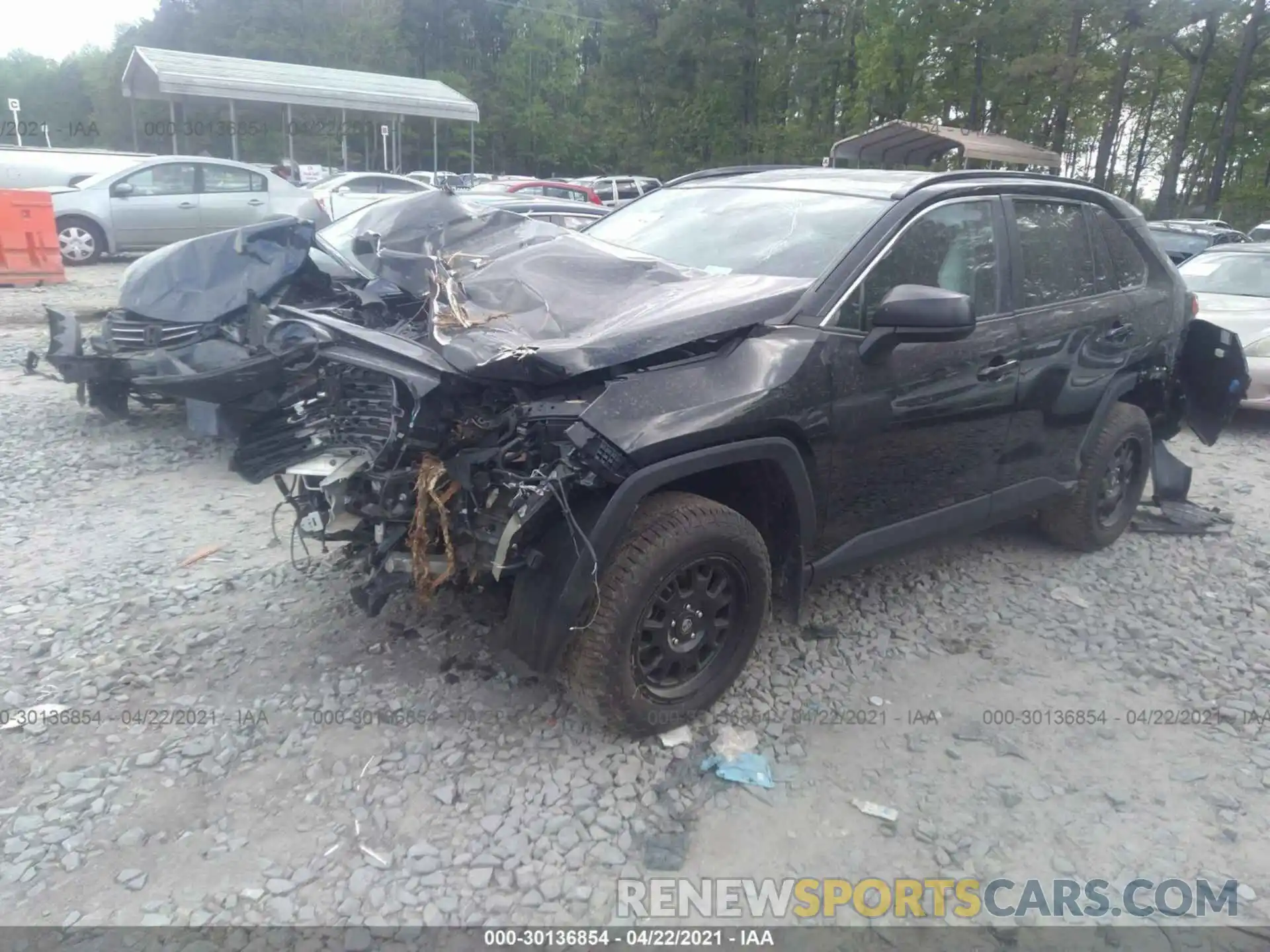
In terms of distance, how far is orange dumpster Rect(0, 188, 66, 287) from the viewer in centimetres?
1195

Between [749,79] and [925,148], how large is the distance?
61.0ft

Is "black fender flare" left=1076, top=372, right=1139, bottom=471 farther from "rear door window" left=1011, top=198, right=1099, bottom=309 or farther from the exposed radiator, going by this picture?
the exposed radiator

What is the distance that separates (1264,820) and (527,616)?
2.53 meters

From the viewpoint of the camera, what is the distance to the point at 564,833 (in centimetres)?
283

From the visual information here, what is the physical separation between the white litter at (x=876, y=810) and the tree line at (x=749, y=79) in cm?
2144

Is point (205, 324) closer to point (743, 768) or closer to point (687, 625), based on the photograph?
point (687, 625)

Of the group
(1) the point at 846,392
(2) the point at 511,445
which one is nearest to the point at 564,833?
(2) the point at 511,445

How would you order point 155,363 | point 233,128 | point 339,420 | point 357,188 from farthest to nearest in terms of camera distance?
point 233,128 < point 357,188 < point 155,363 < point 339,420

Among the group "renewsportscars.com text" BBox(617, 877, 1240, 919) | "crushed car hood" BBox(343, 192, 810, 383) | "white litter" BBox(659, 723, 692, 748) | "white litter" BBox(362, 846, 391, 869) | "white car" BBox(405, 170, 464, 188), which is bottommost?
"renewsportscars.com text" BBox(617, 877, 1240, 919)

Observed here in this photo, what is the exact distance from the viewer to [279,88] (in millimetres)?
21109

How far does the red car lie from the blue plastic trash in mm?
17834

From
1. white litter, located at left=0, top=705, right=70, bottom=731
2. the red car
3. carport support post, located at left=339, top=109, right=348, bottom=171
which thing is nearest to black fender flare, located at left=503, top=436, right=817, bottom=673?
white litter, located at left=0, top=705, right=70, bottom=731

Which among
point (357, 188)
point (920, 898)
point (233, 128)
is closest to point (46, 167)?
point (357, 188)

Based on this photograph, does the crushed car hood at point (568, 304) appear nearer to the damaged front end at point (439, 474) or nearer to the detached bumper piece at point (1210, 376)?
the damaged front end at point (439, 474)
